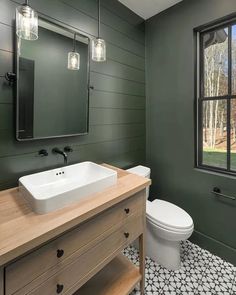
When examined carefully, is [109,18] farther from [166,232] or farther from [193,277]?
[193,277]

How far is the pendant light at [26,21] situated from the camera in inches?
41.8

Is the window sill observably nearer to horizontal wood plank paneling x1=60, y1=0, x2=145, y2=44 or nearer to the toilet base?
the toilet base

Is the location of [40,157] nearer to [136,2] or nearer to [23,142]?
[23,142]

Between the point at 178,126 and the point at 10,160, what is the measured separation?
5.34 feet

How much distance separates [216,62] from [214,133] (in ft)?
2.34

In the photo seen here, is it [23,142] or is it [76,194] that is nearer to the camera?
[76,194]

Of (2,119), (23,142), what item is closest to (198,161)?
(23,142)

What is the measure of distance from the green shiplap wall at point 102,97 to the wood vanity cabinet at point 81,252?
15.3 inches

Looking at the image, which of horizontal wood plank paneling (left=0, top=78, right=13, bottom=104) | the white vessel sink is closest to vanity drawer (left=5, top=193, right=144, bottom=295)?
the white vessel sink

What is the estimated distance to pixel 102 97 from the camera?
1.89 m

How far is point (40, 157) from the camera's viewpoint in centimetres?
147


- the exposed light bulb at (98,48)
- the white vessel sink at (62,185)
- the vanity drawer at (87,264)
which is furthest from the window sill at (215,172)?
the exposed light bulb at (98,48)

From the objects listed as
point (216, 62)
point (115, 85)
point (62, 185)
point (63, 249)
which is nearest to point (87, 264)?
point (63, 249)

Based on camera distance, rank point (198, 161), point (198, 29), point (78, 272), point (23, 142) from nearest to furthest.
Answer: point (78, 272), point (23, 142), point (198, 29), point (198, 161)
